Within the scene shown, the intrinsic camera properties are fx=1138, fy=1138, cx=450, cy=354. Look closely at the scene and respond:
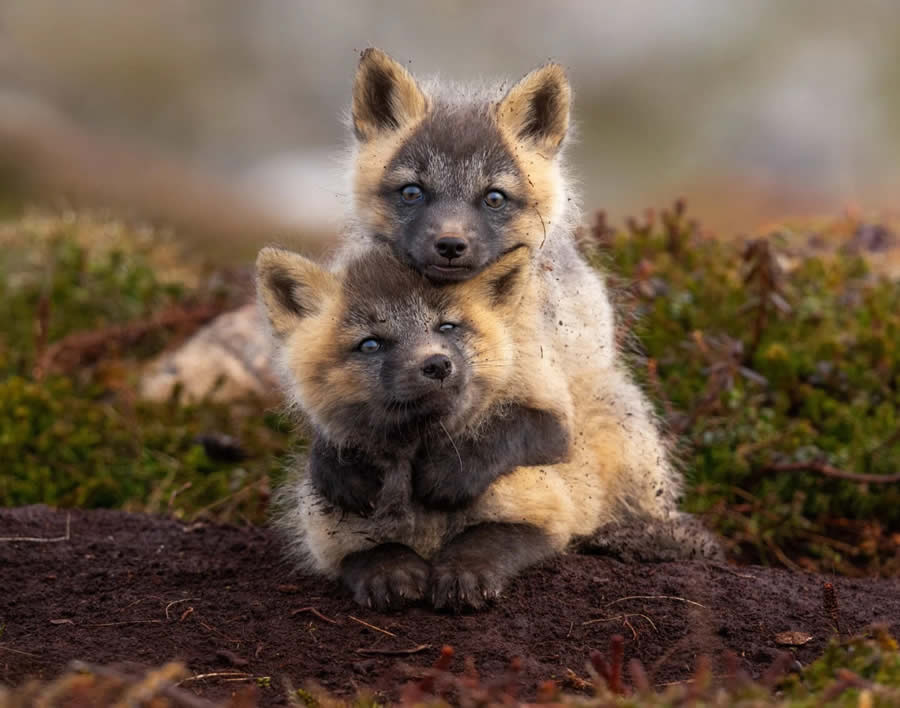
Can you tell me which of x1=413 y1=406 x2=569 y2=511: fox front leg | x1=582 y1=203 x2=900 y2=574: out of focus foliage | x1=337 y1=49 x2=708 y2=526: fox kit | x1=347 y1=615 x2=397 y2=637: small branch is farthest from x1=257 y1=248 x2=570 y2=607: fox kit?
x1=582 y1=203 x2=900 y2=574: out of focus foliage

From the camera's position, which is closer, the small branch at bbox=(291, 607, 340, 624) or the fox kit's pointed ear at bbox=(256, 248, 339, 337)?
the small branch at bbox=(291, 607, 340, 624)

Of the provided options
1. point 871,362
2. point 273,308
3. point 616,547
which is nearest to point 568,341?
point 616,547

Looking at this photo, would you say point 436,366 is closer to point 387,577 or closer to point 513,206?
point 387,577

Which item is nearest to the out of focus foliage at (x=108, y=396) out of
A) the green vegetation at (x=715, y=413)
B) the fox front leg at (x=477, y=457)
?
the green vegetation at (x=715, y=413)

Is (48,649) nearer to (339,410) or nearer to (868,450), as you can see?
(339,410)

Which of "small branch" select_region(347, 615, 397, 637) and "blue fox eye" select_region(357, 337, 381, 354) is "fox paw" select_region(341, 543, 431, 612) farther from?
"blue fox eye" select_region(357, 337, 381, 354)

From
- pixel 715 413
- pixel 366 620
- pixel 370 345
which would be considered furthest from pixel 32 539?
pixel 715 413
